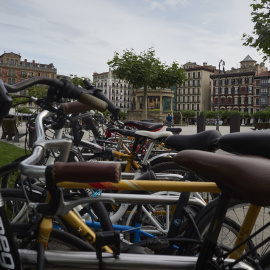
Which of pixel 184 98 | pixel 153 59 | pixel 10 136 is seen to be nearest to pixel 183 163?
pixel 10 136

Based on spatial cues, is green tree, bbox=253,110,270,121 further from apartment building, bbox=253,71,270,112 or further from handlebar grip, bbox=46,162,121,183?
handlebar grip, bbox=46,162,121,183

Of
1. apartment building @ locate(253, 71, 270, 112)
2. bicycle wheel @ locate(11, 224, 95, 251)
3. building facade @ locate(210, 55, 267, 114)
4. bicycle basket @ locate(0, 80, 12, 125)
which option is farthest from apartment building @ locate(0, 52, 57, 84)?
bicycle basket @ locate(0, 80, 12, 125)

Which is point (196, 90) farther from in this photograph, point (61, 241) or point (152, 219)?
point (61, 241)

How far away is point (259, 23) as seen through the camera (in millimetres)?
12766

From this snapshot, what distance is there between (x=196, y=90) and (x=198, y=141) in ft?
365

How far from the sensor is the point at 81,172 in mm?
1249

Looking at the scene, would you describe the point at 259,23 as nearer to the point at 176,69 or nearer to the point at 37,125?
the point at 37,125

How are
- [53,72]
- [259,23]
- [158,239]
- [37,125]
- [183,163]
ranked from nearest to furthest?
[183,163]
[37,125]
[158,239]
[259,23]
[53,72]

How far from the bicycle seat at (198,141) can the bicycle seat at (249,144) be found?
101cm

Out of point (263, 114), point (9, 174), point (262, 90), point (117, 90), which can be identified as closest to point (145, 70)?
point (9, 174)

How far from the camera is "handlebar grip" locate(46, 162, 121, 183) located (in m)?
1.23

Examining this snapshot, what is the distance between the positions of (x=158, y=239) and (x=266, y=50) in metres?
12.5

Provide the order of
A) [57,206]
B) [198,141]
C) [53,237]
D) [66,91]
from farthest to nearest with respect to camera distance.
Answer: [198,141] < [53,237] < [66,91] < [57,206]

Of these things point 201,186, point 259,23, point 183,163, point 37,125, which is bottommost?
point 201,186
